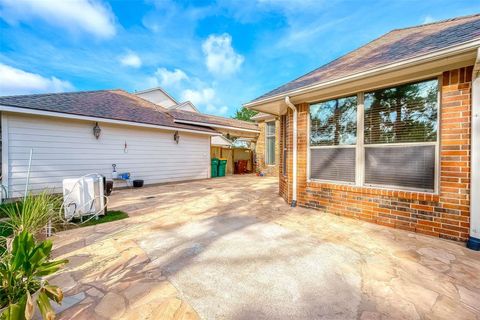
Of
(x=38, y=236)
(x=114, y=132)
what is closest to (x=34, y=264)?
(x=38, y=236)

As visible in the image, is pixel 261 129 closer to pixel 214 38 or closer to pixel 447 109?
pixel 214 38

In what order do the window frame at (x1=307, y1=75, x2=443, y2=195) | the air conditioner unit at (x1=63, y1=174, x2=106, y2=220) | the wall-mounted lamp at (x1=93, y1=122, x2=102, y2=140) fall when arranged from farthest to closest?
the wall-mounted lamp at (x1=93, y1=122, x2=102, y2=140) → the air conditioner unit at (x1=63, y1=174, x2=106, y2=220) → the window frame at (x1=307, y1=75, x2=443, y2=195)

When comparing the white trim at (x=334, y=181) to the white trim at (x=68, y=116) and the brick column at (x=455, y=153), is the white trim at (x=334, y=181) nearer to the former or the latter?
the brick column at (x=455, y=153)

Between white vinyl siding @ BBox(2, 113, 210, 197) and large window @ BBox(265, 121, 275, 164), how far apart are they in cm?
505

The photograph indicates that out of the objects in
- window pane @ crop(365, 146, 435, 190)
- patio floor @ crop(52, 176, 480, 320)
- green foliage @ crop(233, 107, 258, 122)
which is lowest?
patio floor @ crop(52, 176, 480, 320)

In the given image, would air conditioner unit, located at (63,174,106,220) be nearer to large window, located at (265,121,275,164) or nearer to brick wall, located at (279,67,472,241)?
brick wall, located at (279,67,472,241)

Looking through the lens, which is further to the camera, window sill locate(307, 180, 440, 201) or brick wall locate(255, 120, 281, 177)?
A: brick wall locate(255, 120, 281, 177)

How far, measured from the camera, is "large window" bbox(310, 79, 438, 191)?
3.47 metres

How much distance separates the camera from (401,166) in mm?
3719

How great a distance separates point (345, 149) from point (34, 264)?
485cm

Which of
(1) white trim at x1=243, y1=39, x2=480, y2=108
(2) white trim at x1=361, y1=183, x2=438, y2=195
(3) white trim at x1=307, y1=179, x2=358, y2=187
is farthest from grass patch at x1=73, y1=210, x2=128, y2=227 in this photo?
(2) white trim at x1=361, y1=183, x2=438, y2=195

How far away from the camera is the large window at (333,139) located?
4.34m

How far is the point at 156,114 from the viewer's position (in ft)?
35.1

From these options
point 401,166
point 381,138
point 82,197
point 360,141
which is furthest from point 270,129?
point 82,197
